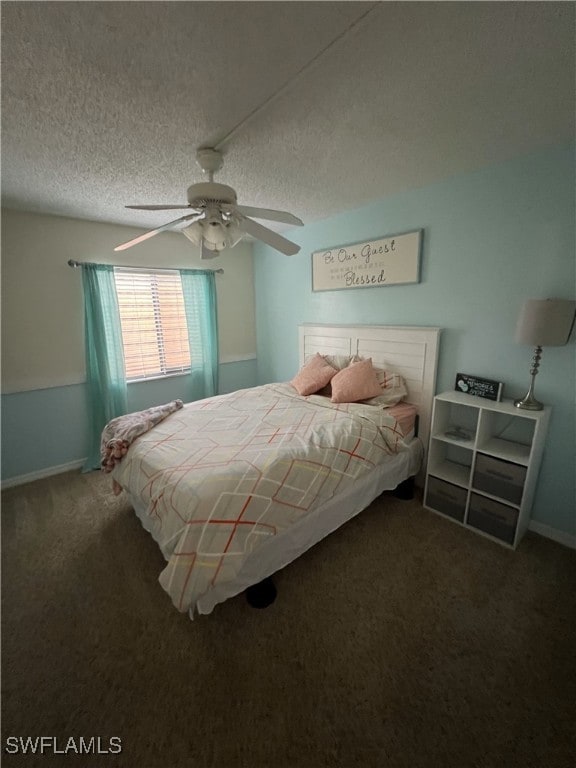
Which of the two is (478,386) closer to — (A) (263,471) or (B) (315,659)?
(A) (263,471)

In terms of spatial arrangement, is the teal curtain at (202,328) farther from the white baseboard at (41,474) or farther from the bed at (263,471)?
the white baseboard at (41,474)

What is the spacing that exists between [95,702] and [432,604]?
5.38ft

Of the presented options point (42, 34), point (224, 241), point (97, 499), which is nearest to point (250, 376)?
point (97, 499)

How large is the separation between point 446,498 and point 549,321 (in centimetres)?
136

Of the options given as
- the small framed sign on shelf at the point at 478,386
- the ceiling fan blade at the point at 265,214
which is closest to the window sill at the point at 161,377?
the ceiling fan blade at the point at 265,214

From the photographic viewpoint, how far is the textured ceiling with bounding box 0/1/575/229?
95 centimetres

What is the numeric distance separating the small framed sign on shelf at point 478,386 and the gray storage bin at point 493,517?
71 cm

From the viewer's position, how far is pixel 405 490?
242 cm

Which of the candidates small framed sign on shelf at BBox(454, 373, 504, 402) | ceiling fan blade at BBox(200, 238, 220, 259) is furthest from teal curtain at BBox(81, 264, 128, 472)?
small framed sign on shelf at BBox(454, 373, 504, 402)

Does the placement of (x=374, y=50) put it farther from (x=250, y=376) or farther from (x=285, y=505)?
(x=250, y=376)

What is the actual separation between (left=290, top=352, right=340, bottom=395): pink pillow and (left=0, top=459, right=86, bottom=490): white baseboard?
2.45 m

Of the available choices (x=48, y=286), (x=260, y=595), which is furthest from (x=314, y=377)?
(x=48, y=286)

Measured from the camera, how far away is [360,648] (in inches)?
54.7

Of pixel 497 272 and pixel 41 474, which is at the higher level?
pixel 497 272
